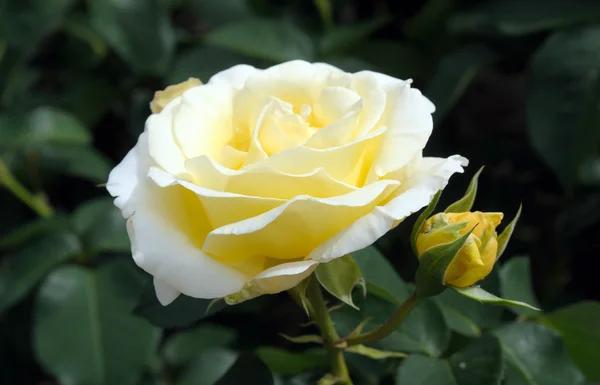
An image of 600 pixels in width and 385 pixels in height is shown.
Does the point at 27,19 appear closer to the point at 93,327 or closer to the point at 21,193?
the point at 21,193

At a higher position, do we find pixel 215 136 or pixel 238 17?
pixel 215 136

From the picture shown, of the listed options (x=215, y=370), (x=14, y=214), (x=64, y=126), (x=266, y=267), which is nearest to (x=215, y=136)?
(x=266, y=267)

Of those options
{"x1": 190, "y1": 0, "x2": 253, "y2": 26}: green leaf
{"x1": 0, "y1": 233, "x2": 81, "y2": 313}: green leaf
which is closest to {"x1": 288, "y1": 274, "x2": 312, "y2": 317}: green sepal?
{"x1": 0, "y1": 233, "x2": 81, "y2": 313}: green leaf

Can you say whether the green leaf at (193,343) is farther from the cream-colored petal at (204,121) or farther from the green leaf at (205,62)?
the cream-colored petal at (204,121)

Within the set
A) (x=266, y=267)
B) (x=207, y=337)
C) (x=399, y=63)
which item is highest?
(x=266, y=267)

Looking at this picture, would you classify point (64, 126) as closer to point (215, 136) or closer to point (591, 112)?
point (215, 136)

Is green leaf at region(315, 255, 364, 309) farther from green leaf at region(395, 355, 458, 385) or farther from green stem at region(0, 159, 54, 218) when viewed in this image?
green stem at region(0, 159, 54, 218)

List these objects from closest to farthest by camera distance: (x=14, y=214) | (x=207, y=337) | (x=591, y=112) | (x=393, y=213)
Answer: (x=393, y=213) < (x=591, y=112) < (x=207, y=337) < (x=14, y=214)
